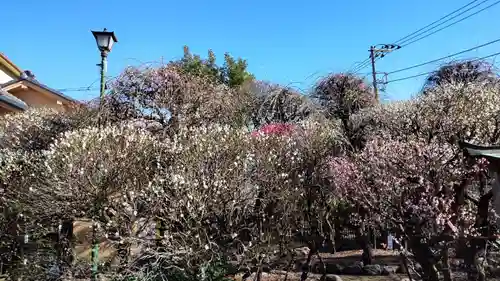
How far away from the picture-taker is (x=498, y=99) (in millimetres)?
8273

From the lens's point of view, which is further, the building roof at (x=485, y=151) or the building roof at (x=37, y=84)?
the building roof at (x=37, y=84)

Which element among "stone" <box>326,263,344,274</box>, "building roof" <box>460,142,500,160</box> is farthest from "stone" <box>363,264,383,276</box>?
"building roof" <box>460,142,500,160</box>

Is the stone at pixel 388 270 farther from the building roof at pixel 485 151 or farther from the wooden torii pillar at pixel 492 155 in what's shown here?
the building roof at pixel 485 151

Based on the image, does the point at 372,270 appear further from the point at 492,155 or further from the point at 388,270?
the point at 492,155

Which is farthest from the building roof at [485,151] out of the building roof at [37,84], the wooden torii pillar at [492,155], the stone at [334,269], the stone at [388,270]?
the building roof at [37,84]

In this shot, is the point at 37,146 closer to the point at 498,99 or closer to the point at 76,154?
the point at 76,154

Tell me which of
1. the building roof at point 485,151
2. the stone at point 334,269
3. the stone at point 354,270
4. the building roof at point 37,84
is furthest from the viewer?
the building roof at point 37,84

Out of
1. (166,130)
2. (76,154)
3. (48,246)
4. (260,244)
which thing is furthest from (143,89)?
(260,244)

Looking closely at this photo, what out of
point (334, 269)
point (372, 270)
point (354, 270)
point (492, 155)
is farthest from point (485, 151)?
point (334, 269)

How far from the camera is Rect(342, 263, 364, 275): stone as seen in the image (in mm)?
10831

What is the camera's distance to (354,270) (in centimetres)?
1094

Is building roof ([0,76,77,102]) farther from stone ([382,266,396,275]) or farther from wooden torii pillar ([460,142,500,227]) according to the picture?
wooden torii pillar ([460,142,500,227])

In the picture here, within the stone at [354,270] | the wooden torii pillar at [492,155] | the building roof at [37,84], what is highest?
the building roof at [37,84]

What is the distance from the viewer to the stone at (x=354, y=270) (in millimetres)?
10831
